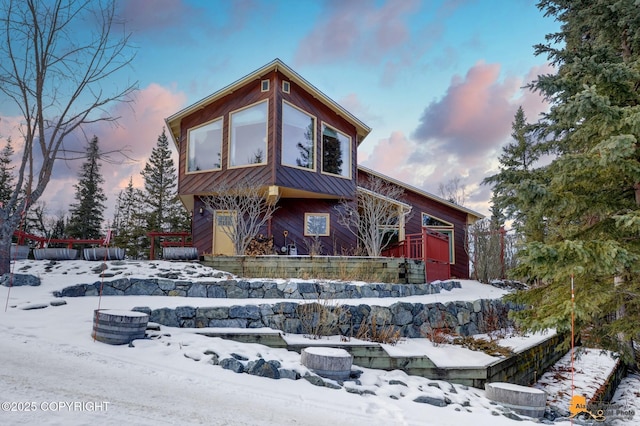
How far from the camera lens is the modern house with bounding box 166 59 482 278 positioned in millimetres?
12141

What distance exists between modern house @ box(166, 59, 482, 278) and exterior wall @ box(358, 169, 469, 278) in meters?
2.10

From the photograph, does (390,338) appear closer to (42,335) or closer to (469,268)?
(42,335)

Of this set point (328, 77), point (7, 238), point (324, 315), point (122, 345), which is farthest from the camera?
point (328, 77)

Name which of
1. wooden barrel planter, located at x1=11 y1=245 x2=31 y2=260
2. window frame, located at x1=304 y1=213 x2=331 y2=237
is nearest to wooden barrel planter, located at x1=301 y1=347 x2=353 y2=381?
wooden barrel planter, located at x1=11 y1=245 x2=31 y2=260

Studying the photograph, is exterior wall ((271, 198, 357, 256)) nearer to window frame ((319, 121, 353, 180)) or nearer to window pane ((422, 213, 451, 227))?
window frame ((319, 121, 353, 180))

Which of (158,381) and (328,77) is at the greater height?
(328,77)

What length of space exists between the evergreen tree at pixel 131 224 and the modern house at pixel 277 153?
14.4m

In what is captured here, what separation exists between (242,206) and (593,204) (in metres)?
8.88

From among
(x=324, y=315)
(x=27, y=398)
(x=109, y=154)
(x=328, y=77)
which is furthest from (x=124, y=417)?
(x=328, y=77)

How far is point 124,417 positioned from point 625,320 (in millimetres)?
6639

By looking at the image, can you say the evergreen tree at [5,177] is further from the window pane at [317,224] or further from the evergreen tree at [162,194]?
the window pane at [317,224]

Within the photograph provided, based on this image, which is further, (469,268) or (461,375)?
(469,268)

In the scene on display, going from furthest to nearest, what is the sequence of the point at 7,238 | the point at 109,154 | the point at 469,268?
the point at 469,268 → the point at 109,154 → the point at 7,238

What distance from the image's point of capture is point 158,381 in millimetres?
4285
